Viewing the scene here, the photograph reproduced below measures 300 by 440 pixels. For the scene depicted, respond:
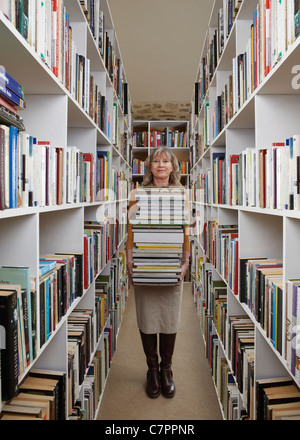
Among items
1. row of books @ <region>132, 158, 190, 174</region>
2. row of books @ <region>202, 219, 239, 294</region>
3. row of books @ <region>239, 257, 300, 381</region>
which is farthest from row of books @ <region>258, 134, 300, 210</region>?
row of books @ <region>132, 158, 190, 174</region>

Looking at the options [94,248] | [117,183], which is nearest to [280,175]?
[94,248]

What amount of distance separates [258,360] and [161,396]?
111 centimetres

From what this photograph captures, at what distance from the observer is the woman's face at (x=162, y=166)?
2.19m

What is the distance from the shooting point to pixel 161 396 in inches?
83.7

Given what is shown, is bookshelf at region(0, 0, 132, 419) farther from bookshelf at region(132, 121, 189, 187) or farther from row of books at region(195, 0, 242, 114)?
bookshelf at region(132, 121, 189, 187)

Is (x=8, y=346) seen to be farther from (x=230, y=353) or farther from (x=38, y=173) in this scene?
(x=230, y=353)

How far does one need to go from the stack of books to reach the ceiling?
238 cm

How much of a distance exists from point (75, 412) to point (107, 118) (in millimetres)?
1883

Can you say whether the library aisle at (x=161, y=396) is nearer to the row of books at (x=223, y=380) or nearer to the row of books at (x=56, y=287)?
the row of books at (x=223, y=380)

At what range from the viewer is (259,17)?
123 cm

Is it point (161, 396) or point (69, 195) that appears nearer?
point (69, 195)

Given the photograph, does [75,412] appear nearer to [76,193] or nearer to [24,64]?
[76,193]

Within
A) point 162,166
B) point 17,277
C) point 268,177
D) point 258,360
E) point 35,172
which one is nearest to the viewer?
point 17,277

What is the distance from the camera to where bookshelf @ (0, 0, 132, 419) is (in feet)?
3.13
